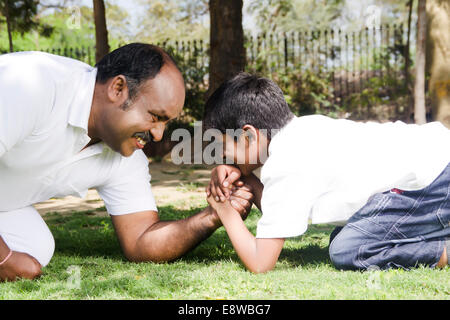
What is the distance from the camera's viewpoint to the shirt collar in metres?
3.03

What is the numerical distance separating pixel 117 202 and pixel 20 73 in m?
1.12

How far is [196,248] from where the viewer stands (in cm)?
393

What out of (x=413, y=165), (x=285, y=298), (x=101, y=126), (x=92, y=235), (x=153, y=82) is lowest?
(x=92, y=235)

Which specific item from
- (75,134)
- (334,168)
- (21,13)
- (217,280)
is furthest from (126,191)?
(21,13)

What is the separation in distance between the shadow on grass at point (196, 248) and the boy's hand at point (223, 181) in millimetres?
509

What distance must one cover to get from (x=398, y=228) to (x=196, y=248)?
1481 mm

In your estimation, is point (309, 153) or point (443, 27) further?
point (443, 27)

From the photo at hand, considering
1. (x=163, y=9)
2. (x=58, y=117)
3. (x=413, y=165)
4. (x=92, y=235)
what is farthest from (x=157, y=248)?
(x=163, y=9)

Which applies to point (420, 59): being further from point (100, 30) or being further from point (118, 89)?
point (118, 89)

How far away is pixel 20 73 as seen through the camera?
283 cm

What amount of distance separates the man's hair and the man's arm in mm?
874

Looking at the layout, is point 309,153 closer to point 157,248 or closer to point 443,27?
point 157,248

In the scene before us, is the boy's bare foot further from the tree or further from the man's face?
the tree

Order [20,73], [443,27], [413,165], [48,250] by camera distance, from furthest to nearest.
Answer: [443,27]
[48,250]
[413,165]
[20,73]
